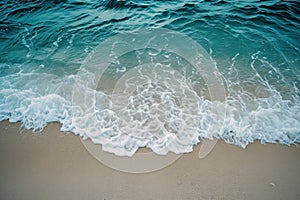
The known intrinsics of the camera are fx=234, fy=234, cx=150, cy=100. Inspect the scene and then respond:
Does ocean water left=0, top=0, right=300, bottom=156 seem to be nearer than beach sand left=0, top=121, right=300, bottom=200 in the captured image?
No

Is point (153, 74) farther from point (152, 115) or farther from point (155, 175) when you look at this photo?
point (155, 175)

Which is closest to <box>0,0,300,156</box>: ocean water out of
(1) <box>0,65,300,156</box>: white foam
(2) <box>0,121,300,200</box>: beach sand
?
(1) <box>0,65,300,156</box>: white foam

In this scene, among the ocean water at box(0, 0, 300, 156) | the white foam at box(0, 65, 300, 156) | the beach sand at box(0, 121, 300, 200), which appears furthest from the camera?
the ocean water at box(0, 0, 300, 156)

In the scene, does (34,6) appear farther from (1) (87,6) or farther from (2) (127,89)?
(2) (127,89)

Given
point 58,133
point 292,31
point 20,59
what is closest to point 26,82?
point 20,59

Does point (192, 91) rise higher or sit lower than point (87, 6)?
lower

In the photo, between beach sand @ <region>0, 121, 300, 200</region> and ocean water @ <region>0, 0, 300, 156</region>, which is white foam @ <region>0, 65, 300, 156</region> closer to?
ocean water @ <region>0, 0, 300, 156</region>
